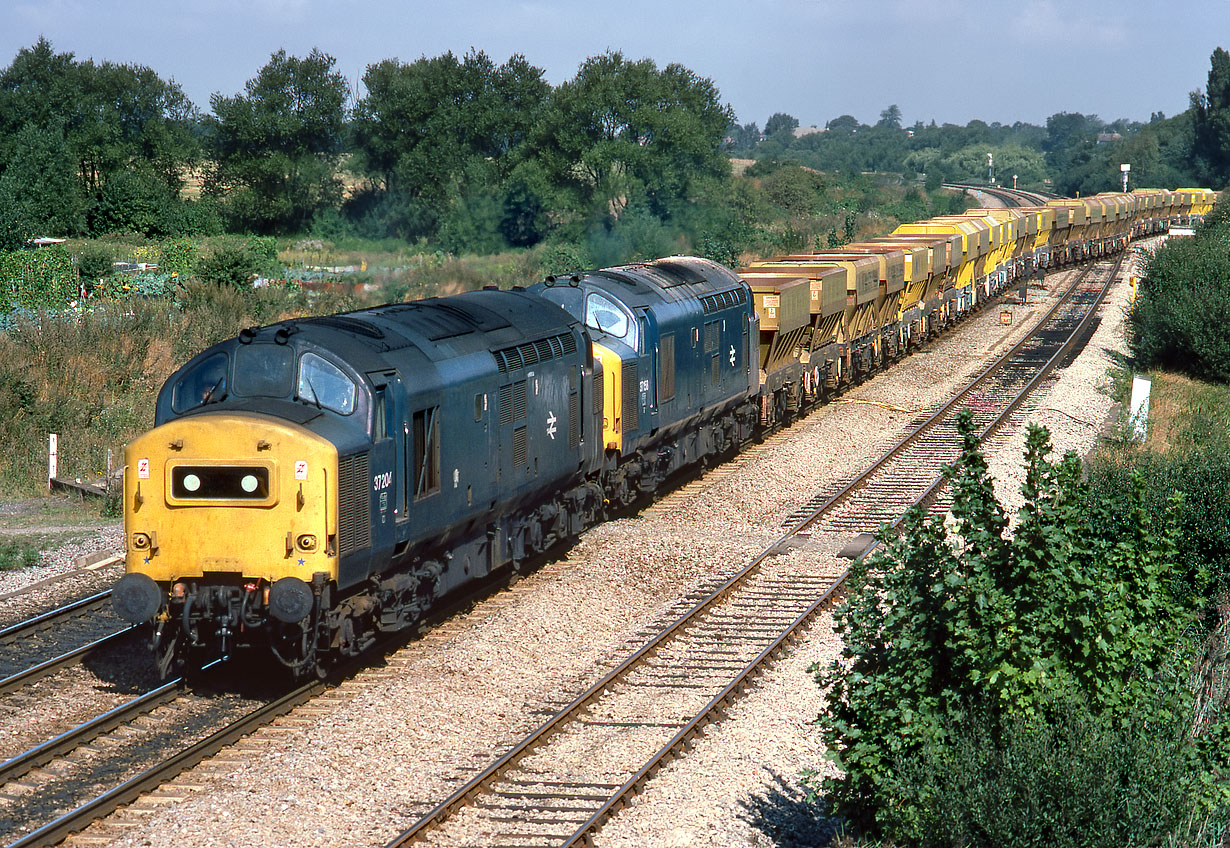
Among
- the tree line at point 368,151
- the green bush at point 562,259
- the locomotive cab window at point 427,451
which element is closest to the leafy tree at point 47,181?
the tree line at point 368,151

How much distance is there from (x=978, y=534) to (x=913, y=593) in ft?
2.02

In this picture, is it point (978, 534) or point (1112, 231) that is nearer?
point (978, 534)

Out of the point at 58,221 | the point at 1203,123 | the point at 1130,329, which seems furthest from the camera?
the point at 1203,123

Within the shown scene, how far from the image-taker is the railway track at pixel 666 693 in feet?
32.4

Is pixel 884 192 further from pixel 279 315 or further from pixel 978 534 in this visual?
pixel 978 534

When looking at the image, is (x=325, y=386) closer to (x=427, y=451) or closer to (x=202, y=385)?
(x=202, y=385)

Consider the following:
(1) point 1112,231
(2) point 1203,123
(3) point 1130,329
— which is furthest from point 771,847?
(2) point 1203,123

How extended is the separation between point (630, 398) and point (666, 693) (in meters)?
6.95

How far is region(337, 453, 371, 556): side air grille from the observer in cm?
1161

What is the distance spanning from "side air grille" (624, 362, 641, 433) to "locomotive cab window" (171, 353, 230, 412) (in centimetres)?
766

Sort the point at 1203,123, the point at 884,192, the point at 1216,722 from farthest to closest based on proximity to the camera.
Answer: the point at 1203,123 < the point at 884,192 < the point at 1216,722

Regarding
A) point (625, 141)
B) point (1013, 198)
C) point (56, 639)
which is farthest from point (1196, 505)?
point (1013, 198)

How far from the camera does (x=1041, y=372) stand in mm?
35094

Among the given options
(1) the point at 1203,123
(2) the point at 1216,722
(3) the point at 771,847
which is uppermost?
(1) the point at 1203,123
